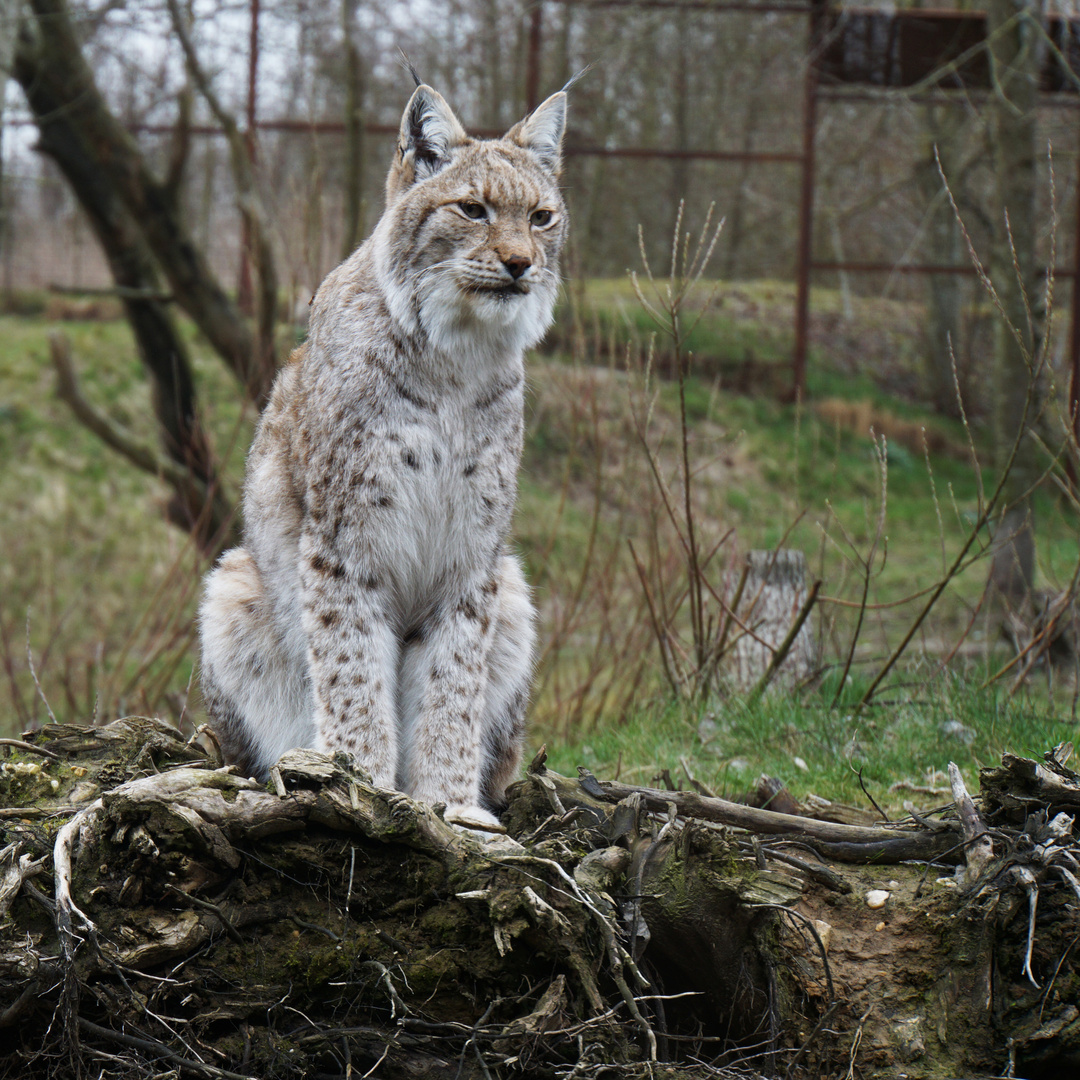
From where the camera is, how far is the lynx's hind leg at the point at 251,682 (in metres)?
3.78

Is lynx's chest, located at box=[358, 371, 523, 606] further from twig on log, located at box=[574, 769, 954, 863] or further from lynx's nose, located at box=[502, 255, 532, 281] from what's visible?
twig on log, located at box=[574, 769, 954, 863]

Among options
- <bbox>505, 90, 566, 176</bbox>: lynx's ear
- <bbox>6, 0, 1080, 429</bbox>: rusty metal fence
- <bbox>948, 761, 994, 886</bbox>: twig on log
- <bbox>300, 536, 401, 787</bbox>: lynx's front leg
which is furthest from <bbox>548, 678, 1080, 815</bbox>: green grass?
<bbox>6, 0, 1080, 429</bbox>: rusty metal fence

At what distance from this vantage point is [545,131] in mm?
3953

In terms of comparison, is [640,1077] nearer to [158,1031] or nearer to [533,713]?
[158,1031]

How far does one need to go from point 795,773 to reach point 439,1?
464 inches

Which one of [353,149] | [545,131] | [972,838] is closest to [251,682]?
[545,131]

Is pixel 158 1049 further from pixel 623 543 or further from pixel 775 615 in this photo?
pixel 623 543

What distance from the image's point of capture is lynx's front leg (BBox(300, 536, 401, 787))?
3.47 m

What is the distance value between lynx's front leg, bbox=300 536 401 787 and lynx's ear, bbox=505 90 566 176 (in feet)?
5.24

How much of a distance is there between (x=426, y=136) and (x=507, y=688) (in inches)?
75.0

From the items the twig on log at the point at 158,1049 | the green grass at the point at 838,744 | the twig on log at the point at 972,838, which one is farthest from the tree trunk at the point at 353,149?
the twig on log at the point at 158,1049

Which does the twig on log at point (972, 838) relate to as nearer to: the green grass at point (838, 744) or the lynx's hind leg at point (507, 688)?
the green grass at point (838, 744)

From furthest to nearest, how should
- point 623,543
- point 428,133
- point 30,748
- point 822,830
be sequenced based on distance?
point 623,543 < point 428,133 < point 822,830 < point 30,748

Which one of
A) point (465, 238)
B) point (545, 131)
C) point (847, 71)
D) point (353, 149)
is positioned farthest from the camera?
point (847, 71)
